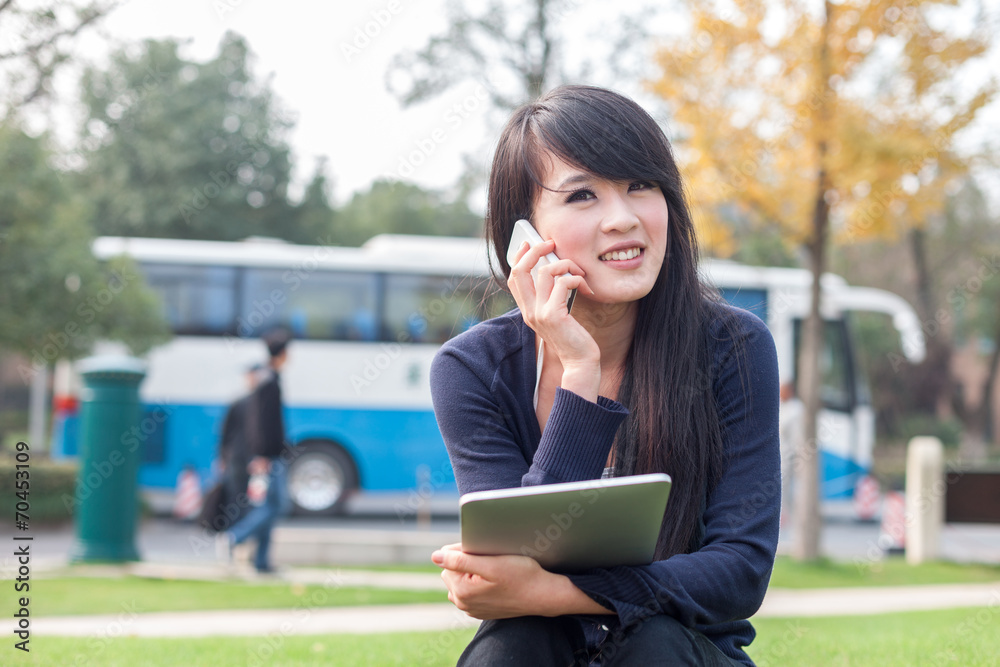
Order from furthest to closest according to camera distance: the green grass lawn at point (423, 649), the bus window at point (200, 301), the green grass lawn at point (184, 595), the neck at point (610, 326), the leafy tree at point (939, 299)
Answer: the leafy tree at point (939, 299) < the bus window at point (200, 301) < the green grass lawn at point (184, 595) < the green grass lawn at point (423, 649) < the neck at point (610, 326)

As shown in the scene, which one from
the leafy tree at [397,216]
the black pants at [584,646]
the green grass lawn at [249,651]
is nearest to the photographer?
the black pants at [584,646]

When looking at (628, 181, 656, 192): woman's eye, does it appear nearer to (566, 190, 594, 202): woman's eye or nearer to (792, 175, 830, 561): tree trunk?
(566, 190, 594, 202): woman's eye

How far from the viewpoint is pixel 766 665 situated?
353 centimetres

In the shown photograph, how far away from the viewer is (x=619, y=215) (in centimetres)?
213

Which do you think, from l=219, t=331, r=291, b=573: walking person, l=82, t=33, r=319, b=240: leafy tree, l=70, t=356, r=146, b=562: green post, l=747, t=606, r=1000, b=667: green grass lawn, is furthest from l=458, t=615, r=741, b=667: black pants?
l=82, t=33, r=319, b=240: leafy tree

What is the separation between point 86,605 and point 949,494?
709cm

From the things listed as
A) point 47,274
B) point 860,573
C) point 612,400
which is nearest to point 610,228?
point 612,400

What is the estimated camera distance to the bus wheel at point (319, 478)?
12438 millimetres

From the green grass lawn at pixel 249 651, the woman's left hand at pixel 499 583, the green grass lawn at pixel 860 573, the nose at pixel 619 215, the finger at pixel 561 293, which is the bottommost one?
the green grass lawn at pixel 860 573

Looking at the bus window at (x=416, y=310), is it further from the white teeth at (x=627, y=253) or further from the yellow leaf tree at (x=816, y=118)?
the white teeth at (x=627, y=253)

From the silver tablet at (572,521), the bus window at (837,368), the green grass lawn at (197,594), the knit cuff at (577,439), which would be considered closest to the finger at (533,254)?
the knit cuff at (577,439)

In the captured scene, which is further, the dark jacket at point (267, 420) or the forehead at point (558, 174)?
the dark jacket at point (267, 420)

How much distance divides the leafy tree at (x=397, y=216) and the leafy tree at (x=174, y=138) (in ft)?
22.5

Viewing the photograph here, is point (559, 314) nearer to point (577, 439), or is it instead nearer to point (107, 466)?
point (577, 439)
